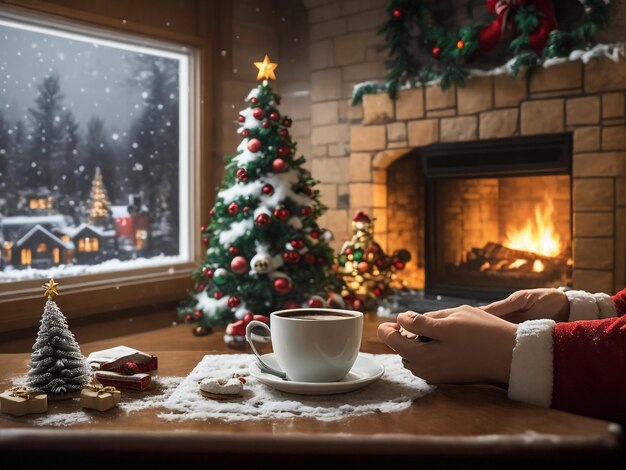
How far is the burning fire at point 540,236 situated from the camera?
355 cm

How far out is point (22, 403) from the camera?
0.77 meters

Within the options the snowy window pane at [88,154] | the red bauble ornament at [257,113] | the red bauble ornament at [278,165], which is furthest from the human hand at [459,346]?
the snowy window pane at [88,154]

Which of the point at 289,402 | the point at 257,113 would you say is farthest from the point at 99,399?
the point at 257,113

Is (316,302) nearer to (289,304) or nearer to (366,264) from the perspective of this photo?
(289,304)

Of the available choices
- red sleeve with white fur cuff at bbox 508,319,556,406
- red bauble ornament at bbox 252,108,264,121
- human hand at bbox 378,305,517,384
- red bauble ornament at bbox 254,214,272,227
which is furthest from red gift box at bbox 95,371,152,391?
red bauble ornament at bbox 252,108,264,121

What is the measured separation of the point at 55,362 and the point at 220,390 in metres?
0.24

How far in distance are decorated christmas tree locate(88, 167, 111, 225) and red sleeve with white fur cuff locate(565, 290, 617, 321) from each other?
3.04 meters

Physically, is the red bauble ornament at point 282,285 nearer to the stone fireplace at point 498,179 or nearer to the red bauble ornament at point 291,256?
the red bauble ornament at point 291,256

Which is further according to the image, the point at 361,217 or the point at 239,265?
the point at 361,217

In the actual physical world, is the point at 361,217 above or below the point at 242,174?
below

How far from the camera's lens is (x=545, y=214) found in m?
3.60

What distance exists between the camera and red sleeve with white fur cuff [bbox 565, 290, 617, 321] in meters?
1.02

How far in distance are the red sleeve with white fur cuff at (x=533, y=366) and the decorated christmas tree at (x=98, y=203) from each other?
3.16m

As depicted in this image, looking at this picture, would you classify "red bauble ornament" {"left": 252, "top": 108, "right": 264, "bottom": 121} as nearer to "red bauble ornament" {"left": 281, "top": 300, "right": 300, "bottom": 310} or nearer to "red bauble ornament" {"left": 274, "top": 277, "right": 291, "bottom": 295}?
"red bauble ornament" {"left": 274, "top": 277, "right": 291, "bottom": 295}
